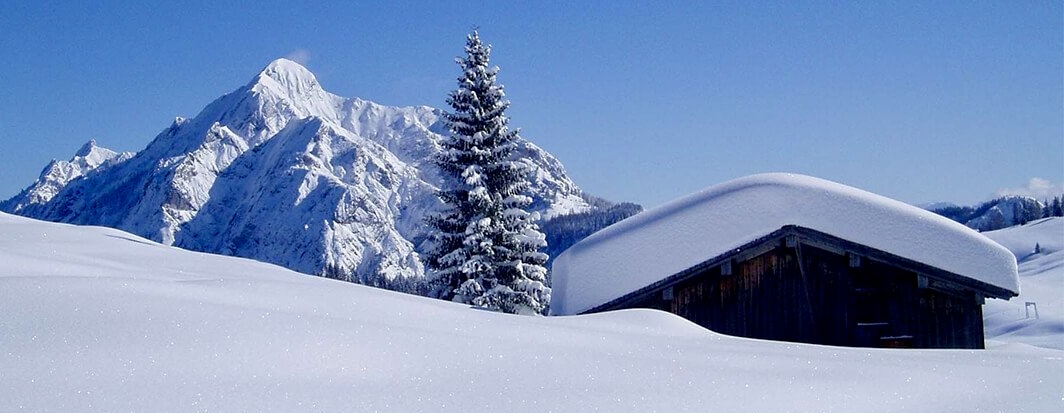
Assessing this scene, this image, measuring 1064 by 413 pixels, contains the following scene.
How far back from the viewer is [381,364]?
3.53m

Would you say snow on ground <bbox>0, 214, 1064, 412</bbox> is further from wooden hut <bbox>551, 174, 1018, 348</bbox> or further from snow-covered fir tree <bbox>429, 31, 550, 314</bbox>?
snow-covered fir tree <bbox>429, 31, 550, 314</bbox>

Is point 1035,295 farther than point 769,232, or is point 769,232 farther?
point 1035,295

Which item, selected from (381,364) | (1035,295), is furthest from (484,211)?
(1035,295)

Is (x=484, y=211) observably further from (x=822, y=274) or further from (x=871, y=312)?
(x=871, y=312)

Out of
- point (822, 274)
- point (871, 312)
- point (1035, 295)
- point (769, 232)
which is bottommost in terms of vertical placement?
point (871, 312)

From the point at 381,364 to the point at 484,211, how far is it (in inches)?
626

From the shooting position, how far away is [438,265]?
19.7 metres

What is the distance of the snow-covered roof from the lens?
1305 centimetres

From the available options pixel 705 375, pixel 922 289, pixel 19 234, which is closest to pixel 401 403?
pixel 705 375

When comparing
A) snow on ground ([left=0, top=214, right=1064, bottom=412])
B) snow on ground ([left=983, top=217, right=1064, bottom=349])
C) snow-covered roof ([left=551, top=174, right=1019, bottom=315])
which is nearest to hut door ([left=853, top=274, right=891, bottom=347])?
snow-covered roof ([left=551, top=174, right=1019, bottom=315])

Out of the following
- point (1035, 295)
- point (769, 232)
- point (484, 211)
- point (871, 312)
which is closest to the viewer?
point (769, 232)

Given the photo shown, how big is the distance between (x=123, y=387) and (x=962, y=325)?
14.0 meters

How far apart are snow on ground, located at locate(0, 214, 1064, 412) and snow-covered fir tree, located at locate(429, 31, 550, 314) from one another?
13.4m

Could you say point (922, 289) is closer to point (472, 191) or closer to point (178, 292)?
point (472, 191)
